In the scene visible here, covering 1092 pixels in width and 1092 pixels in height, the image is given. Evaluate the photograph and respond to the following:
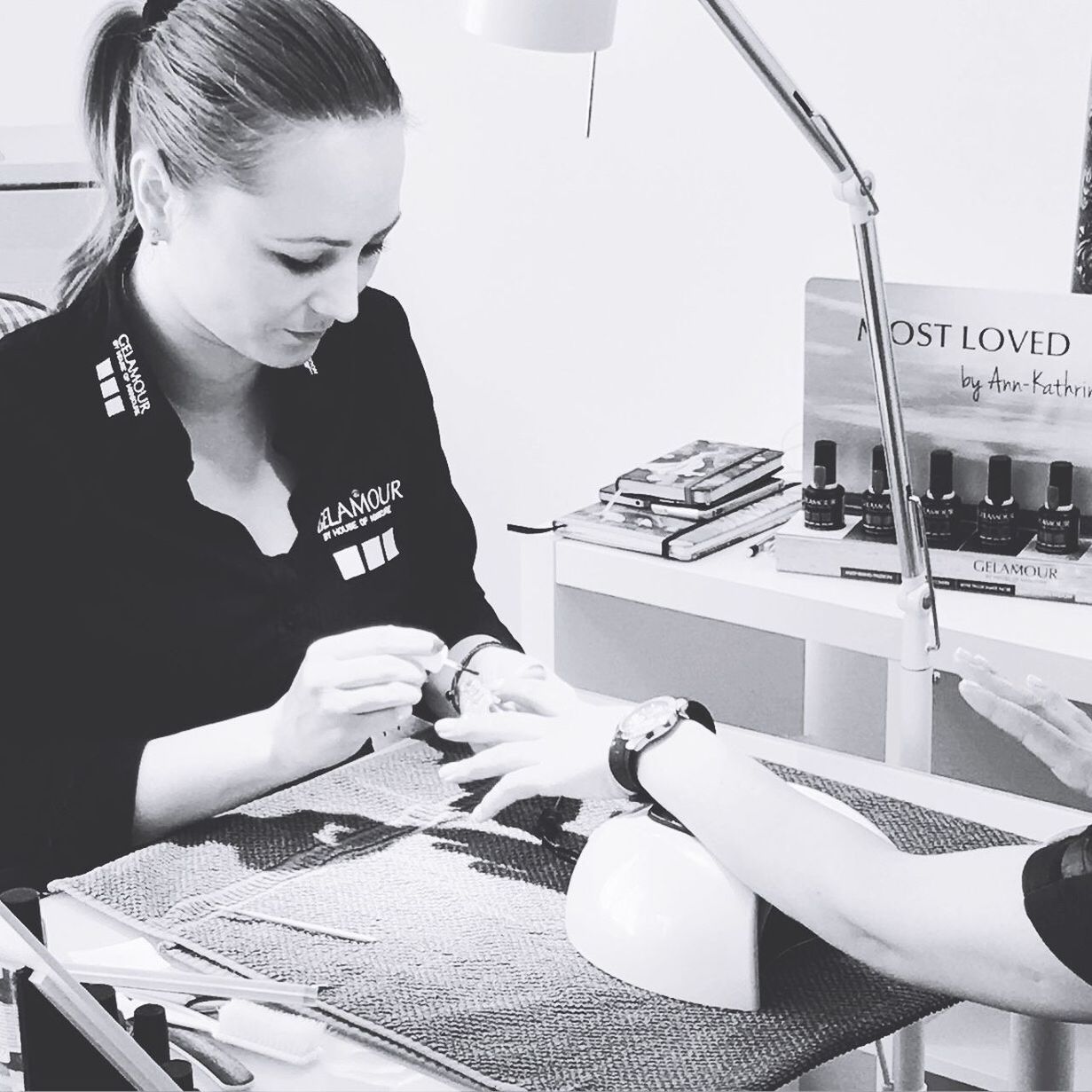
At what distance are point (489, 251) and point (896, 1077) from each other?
1814 mm

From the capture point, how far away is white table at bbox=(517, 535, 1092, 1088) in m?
1.74

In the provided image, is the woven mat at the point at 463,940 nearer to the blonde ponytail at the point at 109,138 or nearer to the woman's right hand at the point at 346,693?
the woman's right hand at the point at 346,693

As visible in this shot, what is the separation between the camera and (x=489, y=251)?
2834 mm

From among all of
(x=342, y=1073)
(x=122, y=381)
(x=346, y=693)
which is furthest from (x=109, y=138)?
(x=342, y=1073)

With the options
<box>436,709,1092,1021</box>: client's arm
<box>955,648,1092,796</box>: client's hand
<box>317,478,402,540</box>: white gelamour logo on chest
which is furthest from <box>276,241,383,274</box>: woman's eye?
<box>955,648,1092,796</box>: client's hand

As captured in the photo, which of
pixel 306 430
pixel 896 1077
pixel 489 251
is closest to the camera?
pixel 896 1077

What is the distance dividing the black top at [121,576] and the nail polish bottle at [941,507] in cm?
64

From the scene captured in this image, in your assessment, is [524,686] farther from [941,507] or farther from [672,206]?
[672,206]

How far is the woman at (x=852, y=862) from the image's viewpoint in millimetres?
934

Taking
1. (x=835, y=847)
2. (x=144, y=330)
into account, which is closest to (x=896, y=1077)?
(x=835, y=847)

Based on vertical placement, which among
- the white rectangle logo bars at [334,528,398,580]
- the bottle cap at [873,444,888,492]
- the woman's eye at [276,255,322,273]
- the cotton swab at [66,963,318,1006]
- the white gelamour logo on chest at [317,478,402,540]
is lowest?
the cotton swab at [66,963,318,1006]

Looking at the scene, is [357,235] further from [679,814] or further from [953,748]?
[953,748]

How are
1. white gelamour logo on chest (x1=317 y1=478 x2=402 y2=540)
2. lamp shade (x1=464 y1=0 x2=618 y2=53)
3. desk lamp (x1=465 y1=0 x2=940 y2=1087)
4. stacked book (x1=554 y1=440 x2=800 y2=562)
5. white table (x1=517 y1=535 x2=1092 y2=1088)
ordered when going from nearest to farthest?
desk lamp (x1=465 y1=0 x2=940 y2=1087)
lamp shade (x1=464 y1=0 x2=618 y2=53)
white gelamour logo on chest (x1=317 y1=478 x2=402 y2=540)
white table (x1=517 y1=535 x2=1092 y2=1088)
stacked book (x1=554 y1=440 x2=800 y2=562)

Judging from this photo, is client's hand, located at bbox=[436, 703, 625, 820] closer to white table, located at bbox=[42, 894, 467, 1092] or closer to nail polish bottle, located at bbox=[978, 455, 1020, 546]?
white table, located at bbox=[42, 894, 467, 1092]
